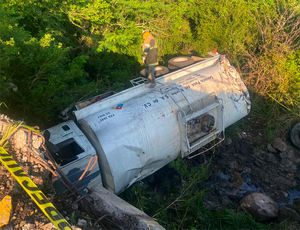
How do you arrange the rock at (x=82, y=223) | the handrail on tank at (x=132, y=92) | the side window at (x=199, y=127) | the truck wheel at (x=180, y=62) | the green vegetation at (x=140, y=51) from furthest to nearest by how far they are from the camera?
the truck wheel at (x=180, y=62) → the side window at (x=199, y=127) → the handrail on tank at (x=132, y=92) → the green vegetation at (x=140, y=51) → the rock at (x=82, y=223)

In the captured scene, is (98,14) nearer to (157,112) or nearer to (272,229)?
(157,112)

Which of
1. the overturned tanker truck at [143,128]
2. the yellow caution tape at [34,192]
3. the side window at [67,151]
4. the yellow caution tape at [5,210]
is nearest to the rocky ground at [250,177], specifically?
the yellow caution tape at [34,192]

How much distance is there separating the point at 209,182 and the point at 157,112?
2.20m

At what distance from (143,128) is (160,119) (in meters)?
0.41

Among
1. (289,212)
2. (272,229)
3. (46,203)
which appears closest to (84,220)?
(46,203)

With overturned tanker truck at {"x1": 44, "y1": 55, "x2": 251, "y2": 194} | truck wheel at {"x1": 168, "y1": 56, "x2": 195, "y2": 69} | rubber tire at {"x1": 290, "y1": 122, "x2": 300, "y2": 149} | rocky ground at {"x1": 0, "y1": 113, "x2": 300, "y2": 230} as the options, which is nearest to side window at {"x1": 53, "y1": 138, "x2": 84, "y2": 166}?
overturned tanker truck at {"x1": 44, "y1": 55, "x2": 251, "y2": 194}

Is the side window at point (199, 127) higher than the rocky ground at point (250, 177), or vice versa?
the side window at point (199, 127)

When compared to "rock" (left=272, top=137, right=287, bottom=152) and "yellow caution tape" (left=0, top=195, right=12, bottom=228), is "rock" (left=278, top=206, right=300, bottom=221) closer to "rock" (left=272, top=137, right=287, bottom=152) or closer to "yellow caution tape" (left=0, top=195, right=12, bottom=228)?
"rock" (left=272, top=137, right=287, bottom=152)

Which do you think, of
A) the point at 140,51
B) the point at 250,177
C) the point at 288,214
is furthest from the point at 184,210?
the point at 140,51

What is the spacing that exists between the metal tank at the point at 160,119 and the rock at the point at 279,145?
1340 millimetres

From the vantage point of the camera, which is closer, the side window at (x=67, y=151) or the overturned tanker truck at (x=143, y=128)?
the side window at (x=67, y=151)

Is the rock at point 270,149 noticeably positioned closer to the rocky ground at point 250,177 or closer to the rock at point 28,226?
the rocky ground at point 250,177

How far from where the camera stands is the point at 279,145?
339 inches

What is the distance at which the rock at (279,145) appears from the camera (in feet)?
28.1
